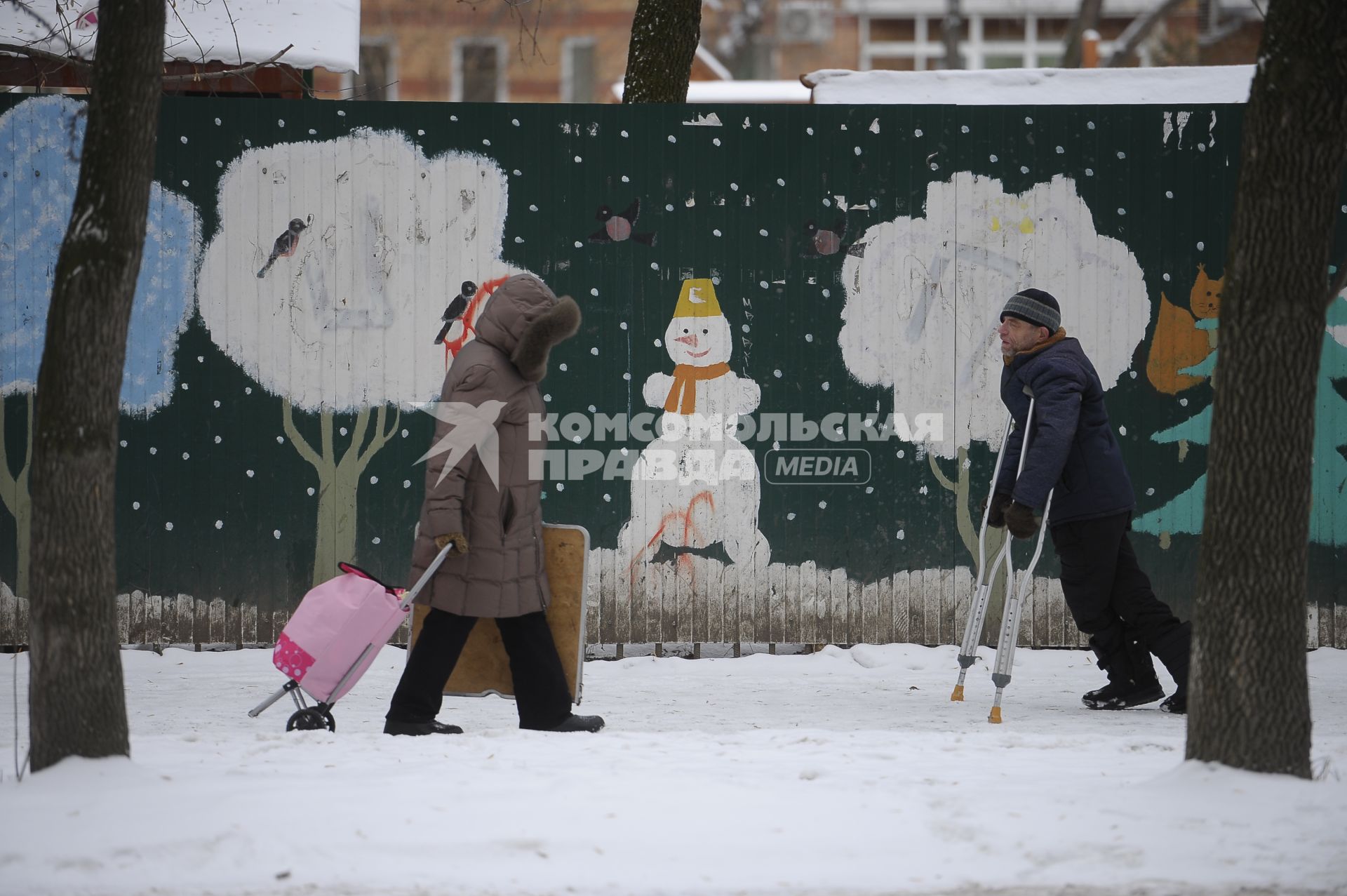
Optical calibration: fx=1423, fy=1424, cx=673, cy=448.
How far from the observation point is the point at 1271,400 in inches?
179

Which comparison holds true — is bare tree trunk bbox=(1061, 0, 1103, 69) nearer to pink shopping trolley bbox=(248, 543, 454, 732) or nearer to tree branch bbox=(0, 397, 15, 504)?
tree branch bbox=(0, 397, 15, 504)

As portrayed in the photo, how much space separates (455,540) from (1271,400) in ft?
9.74

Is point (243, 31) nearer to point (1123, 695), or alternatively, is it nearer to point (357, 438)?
point (357, 438)

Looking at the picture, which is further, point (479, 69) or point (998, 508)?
point (479, 69)

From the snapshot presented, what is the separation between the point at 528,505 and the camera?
5.77m

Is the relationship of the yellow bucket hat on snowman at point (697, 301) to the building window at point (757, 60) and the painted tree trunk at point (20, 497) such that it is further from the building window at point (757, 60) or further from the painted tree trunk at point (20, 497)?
the building window at point (757, 60)

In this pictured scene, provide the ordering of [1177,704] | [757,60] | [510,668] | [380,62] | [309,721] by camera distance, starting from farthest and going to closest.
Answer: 1. [757,60]
2. [380,62]
3. [1177,704]
4. [510,668]
5. [309,721]

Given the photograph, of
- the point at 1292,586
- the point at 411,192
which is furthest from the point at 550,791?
the point at 411,192

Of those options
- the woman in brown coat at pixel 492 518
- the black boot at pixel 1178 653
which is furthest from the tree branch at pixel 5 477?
the black boot at pixel 1178 653

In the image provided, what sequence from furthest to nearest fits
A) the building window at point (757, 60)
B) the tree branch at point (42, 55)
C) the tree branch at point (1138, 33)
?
the building window at point (757, 60)
the tree branch at point (1138, 33)
the tree branch at point (42, 55)

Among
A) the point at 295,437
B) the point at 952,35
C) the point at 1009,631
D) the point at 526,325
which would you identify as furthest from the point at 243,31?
the point at 952,35

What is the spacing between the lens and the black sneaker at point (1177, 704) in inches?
259

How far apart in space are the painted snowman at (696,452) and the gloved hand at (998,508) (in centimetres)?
169

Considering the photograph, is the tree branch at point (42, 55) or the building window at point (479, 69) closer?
the tree branch at point (42, 55)
